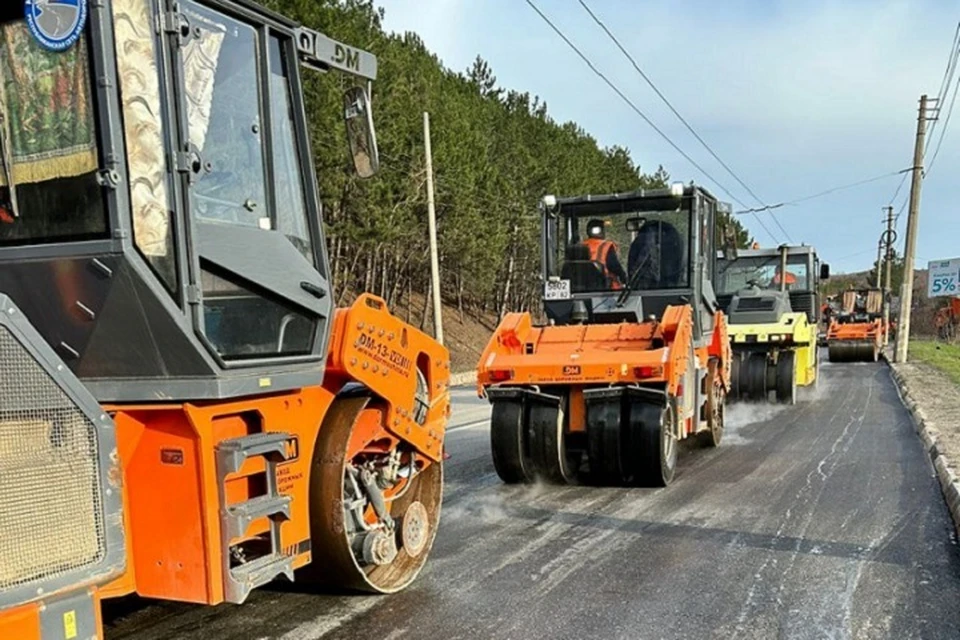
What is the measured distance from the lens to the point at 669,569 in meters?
5.03

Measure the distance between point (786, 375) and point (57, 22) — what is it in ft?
41.0

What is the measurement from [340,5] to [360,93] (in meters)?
16.6

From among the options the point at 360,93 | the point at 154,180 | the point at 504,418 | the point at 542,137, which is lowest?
the point at 504,418

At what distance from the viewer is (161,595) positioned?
3.26 meters

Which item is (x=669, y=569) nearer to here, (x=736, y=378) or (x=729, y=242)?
(x=729, y=242)

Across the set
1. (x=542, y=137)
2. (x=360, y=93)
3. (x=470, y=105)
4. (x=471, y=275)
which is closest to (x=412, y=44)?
(x=470, y=105)

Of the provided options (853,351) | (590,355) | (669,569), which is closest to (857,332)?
(853,351)

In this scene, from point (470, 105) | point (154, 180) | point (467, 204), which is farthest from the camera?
point (470, 105)

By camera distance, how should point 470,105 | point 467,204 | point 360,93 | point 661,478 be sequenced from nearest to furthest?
1. point 360,93
2. point 661,478
3. point 467,204
4. point 470,105

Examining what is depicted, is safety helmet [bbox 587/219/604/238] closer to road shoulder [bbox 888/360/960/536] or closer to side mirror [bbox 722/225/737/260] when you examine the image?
side mirror [bbox 722/225/737/260]

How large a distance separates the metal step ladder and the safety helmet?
5.67 meters

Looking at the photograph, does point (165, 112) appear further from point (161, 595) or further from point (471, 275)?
point (471, 275)

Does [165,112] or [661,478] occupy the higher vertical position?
[165,112]

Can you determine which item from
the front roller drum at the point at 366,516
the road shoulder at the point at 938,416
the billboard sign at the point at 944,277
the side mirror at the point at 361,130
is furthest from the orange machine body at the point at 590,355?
the billboard sign at the point at 944,277
